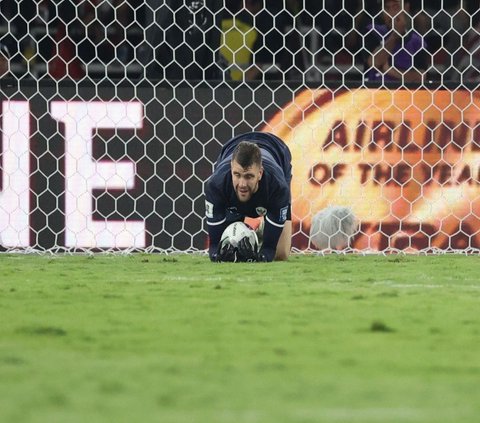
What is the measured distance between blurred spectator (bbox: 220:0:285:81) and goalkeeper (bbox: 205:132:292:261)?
1.85 metres

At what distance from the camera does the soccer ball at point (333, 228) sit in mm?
8406

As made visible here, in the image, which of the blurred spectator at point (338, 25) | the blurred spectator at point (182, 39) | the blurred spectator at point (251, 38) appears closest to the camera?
the blurred spectator at point (182, 39)

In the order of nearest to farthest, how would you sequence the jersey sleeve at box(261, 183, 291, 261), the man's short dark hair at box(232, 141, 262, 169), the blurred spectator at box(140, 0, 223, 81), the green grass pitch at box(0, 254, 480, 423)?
1. the green grass pitch at box(0, 254, 480, 423)
2. the man's short dark hair at box(232, 141, 262, 169)
3. the jersey sleeve at box(261, 183, 291, 261)
4. the blurred spectator at box(140, 0, 223, 81)

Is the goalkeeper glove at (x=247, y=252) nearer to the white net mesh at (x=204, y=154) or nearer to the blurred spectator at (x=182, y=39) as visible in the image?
the white net mesh at (x=204, y=154)

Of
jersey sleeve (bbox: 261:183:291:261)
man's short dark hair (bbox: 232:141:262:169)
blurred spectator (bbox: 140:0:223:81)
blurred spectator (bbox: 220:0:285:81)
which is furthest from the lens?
blurred spectator (bbox: 220:0:285:81)

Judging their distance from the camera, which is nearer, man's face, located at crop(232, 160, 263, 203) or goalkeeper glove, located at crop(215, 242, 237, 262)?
man's face, located at crop(232, 160, 263, 203)

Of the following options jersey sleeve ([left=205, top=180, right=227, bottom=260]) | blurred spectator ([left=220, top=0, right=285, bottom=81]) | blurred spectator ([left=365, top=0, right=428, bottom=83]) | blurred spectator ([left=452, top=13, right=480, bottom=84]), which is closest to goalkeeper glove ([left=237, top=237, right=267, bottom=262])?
jersey sleeve ([left=205, top=180, right=227, bottom=260])

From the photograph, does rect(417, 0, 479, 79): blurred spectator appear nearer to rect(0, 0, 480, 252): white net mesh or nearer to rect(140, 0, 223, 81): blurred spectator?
rect(0, 0, 480, 252): white net mesh

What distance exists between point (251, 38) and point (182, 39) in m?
1.02

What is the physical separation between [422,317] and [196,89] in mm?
3978

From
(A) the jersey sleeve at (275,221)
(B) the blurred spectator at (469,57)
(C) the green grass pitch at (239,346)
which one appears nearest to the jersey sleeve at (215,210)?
(A) the jersey sleeve at (275,221)

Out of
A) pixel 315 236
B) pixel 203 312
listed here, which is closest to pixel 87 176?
pixel 315 236

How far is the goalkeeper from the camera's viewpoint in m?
7.35

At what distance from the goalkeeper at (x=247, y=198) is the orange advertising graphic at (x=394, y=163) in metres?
0.79
